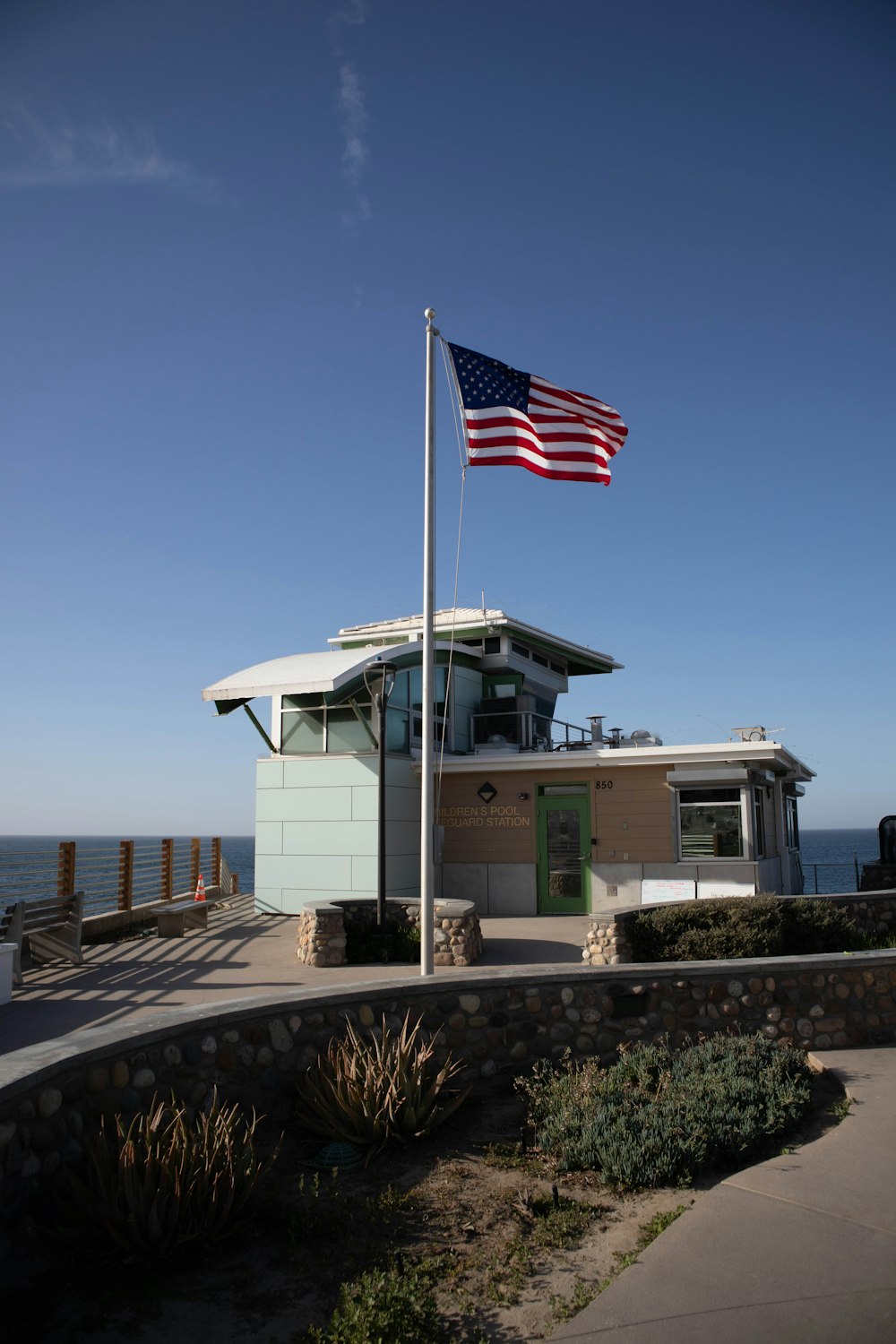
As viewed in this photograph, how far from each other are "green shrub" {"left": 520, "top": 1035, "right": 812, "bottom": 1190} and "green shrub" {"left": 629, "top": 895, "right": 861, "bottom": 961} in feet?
9.73

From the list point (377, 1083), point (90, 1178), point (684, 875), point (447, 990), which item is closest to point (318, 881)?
point (684, 875)

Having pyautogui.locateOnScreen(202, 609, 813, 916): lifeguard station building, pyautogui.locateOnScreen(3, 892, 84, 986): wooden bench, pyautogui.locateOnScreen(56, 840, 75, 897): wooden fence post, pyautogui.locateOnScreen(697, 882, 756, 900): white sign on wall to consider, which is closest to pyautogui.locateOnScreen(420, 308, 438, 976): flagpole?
pyautogui.locateOnScreen(3, 892, 84, 986): wooden bench

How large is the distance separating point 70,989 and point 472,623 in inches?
491

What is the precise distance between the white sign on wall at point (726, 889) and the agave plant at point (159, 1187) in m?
12.1

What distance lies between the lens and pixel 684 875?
53.2ft

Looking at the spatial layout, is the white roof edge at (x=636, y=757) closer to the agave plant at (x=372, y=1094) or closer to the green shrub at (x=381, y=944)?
the green shrub at (x=381, y=944)

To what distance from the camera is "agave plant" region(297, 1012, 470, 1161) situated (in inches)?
236

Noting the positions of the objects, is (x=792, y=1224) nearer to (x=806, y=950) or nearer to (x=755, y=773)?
(x=806, y=950)

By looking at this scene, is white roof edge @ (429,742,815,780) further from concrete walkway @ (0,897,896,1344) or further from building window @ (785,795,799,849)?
concrete walkway @ (0,897,896,1344)

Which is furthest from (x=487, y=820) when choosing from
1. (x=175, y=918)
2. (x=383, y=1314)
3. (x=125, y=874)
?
(x=383, y=1314)

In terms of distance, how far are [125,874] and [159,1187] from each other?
14.6 m

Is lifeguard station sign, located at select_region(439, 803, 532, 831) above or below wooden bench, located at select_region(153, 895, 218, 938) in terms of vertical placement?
above

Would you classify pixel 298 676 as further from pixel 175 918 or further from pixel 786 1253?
pixel 786 1253

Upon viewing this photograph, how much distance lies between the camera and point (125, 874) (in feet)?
59.5
